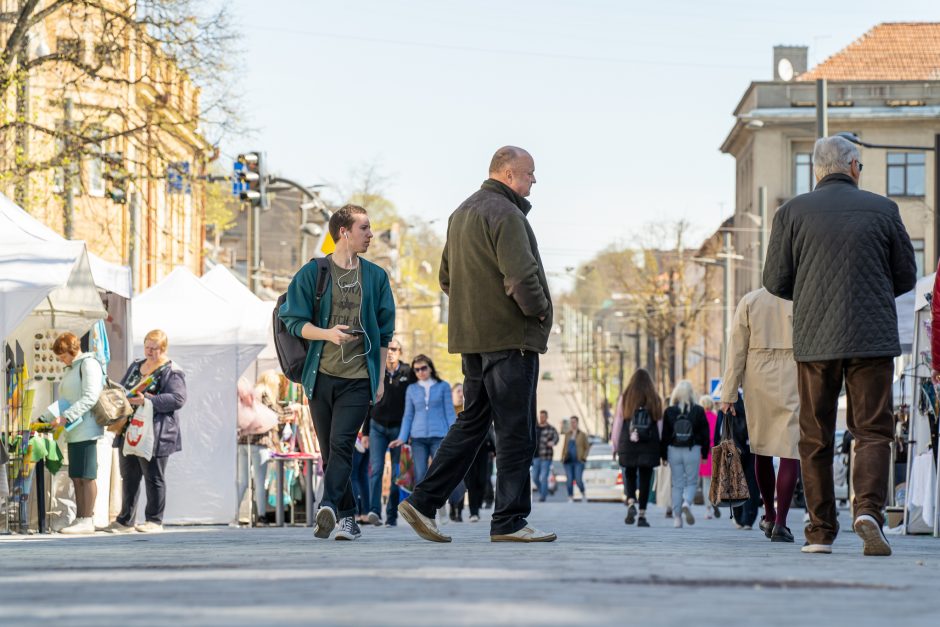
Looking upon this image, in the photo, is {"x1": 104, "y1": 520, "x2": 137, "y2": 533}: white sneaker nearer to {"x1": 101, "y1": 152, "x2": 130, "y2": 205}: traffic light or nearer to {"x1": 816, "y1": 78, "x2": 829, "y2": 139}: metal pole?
{"x1": 101, "y1": 152, "x2": 130, "y2": 205}: traffic light

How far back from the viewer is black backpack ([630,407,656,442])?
19609 millimetres

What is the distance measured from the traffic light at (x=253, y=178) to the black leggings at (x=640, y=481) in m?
12.3

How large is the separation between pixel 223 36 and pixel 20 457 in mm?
12109

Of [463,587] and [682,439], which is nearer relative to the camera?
[463,587]

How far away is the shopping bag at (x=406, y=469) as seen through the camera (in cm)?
1912

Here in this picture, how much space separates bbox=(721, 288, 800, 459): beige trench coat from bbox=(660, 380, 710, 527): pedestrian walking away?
261 inches

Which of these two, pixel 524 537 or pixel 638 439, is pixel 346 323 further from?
pixel 638 439

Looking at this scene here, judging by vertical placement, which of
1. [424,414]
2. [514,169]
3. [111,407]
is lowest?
[424,414]

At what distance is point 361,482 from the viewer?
62.3ft

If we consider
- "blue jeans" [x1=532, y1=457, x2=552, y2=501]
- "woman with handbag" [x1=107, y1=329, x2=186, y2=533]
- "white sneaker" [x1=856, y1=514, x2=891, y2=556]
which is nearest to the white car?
"blue jeans" [x1=532, y1=457, x2=552, y2=501]

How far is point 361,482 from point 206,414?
81.2 inches

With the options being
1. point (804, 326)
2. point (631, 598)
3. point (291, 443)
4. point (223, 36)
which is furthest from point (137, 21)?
point (631, 598)

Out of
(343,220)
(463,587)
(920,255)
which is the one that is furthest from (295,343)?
(920,255)

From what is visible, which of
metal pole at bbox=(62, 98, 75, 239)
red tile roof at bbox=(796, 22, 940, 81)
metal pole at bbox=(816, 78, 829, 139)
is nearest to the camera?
metal pole at bbox=(62, 98, 75, 239)
